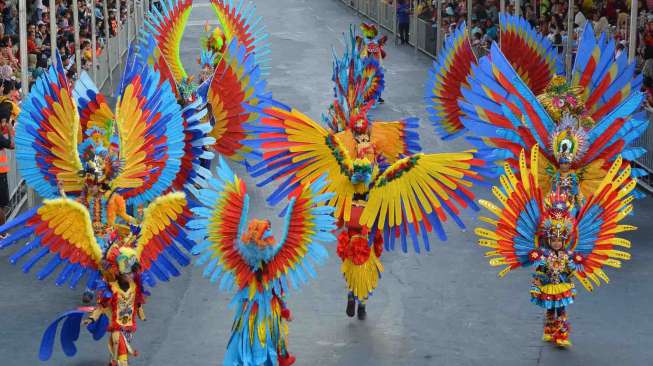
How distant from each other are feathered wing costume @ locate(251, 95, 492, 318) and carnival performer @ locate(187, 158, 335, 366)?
1.72 meters

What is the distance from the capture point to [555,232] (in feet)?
39.3

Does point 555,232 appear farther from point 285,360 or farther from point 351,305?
point 285,360

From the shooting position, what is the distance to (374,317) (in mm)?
13250

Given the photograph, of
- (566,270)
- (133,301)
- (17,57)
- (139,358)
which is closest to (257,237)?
(133,301)

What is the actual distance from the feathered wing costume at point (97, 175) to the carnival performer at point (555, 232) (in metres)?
2.93

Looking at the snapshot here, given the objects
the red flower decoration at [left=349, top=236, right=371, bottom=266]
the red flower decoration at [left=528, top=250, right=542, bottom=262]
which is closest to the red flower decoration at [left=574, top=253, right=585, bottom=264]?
the red flower decoration at [left=528, top=250, right=542, bottom=262]

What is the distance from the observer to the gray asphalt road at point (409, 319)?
12.2 metres

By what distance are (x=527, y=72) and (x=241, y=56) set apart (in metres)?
3.90

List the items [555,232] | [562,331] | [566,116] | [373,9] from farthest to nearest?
[373,9], [566,116], [562,331], [555,232]

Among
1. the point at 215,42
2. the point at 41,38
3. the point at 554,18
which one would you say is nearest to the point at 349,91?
the point at 215,42

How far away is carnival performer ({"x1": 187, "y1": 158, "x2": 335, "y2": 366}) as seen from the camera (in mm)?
10758

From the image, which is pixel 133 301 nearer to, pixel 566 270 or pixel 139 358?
pixel 139 358

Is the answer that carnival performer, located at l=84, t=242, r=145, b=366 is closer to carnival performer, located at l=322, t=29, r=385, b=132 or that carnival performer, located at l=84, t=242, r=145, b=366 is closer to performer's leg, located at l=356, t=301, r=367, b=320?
performer's leg, located at l=356, t=301, r=367, b=320

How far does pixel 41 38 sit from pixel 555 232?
13444 mm
